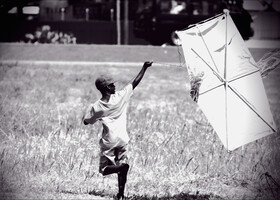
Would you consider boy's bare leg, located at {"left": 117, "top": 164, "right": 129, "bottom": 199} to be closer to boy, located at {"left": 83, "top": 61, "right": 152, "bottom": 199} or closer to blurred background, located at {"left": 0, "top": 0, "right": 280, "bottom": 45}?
boy, located at {"left": 83, "top": 61, "right": 152, "bottom": 199}

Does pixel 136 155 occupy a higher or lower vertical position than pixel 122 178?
lower

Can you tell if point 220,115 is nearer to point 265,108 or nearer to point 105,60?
point 265,108

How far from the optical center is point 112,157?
193 inches

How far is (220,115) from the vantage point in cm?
512

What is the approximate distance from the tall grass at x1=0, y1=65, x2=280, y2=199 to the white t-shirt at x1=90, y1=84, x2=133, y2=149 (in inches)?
27.6

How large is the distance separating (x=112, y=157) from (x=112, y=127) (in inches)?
10.1

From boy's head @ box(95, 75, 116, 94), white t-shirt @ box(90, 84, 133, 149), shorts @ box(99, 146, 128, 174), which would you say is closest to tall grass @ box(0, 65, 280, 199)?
shorts @ box(99, 146, 128, 174)

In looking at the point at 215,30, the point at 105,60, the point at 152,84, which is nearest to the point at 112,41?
the point at 105,60

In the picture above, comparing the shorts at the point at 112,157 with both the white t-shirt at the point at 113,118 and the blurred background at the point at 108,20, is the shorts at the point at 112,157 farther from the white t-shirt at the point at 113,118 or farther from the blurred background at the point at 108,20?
the blurred background at the point at 108,20

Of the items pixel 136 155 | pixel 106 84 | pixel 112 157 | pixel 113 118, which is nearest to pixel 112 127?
pixel 113 118

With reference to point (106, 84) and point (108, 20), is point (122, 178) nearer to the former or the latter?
point (106, 84)

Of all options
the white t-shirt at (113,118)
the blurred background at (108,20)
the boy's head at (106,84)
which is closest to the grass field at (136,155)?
the white t-shirt at (113,118)

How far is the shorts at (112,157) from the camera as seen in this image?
488cm

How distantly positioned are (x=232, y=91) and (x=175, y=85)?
7028 millimetres
